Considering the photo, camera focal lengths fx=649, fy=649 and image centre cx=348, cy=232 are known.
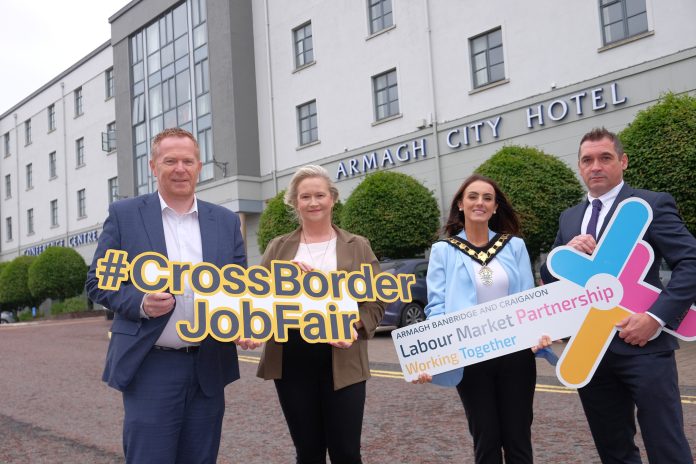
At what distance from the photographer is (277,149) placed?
78.8 ft

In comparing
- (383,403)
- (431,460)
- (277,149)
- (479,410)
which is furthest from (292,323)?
(277,149)

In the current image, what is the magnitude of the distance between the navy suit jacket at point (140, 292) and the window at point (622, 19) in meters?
14.0

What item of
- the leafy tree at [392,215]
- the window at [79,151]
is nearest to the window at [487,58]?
the leafy tree at [392,215]

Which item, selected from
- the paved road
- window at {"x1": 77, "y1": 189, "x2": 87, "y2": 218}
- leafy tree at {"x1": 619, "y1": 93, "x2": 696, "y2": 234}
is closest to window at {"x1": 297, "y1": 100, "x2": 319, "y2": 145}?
leafy tree at {"x1": 619, "y1": 93, "x2": 696, "y2": 234}

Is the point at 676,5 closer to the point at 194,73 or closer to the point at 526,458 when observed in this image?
the point at 526,458

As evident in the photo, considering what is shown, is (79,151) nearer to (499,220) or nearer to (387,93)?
(387,93)

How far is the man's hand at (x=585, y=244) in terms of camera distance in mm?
3018

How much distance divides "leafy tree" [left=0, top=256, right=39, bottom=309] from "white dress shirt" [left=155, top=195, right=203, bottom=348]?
3440 cm

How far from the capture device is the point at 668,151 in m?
10.5

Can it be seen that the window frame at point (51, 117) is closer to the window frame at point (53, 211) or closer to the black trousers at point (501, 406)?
the window frame at point (53, 211)

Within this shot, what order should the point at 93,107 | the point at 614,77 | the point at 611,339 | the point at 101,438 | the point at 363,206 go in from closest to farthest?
→ the point at 611,339 < the point at 101,438 < the point at 614,77 < the point at 363,206 < the point at 93,107

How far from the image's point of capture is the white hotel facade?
14.9 metres

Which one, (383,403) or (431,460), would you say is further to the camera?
(383,403)

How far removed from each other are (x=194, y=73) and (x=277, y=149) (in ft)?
18.1
